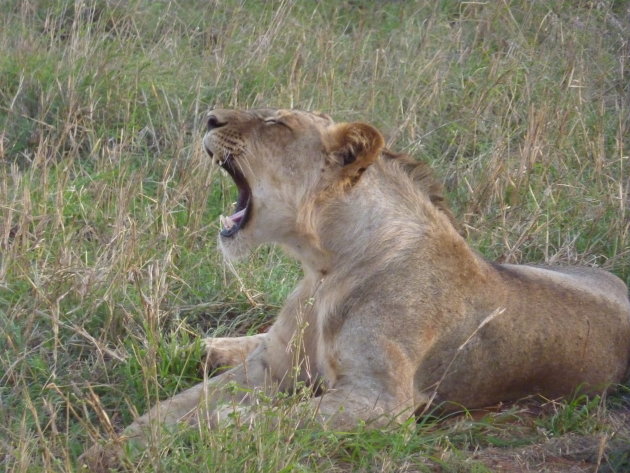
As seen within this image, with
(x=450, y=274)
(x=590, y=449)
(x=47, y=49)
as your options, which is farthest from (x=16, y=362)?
(x=47, y=49)

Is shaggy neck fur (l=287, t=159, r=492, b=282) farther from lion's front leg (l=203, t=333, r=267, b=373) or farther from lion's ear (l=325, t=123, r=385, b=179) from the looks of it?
lion's front leg (l=203, t=333, r=267, b=373)

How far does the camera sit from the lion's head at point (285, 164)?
411 cm

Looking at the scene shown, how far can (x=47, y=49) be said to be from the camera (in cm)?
657

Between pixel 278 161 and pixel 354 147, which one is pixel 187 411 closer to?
pixel 278 161

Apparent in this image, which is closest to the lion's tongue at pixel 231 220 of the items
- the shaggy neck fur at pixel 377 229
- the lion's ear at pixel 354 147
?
the shaggy neck fur at pixel 377 229

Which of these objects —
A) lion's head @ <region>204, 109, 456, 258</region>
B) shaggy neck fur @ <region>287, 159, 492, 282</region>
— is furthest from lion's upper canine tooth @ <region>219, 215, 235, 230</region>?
shaggy neck fur @ <region>287, 159, 492, 282</region>

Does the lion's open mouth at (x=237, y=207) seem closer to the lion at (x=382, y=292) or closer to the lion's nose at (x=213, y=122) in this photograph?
the lion at (x=382, y=292)

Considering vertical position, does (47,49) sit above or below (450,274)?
below

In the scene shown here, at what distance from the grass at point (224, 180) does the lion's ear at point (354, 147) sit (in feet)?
2.50

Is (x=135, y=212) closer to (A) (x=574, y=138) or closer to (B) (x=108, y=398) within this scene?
(B) (x=108, y=398)

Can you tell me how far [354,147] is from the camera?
410 cm

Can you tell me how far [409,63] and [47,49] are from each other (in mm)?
1959

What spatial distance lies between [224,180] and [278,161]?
154 cm

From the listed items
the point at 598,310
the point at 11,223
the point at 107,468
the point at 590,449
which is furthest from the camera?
the point at 11,223
